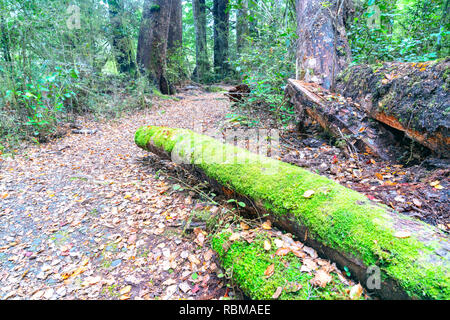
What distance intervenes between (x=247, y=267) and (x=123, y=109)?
888 cm

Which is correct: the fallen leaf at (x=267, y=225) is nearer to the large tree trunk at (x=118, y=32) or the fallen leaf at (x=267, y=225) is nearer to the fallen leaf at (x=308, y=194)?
the fallen leaf at (x=308, y=194)

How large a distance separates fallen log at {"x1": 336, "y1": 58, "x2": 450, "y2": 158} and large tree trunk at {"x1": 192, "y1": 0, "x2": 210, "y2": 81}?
1307cm

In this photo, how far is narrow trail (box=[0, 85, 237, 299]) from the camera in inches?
90.0

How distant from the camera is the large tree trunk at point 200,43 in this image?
15.1 meters

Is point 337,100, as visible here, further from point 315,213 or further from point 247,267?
point 247,267

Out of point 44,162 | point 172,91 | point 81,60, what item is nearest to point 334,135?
point 44,162

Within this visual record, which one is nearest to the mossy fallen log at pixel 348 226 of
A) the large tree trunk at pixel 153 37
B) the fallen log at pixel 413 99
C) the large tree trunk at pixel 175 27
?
the fallen log at pixel 413 99

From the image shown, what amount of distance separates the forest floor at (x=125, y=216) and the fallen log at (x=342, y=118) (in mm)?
273

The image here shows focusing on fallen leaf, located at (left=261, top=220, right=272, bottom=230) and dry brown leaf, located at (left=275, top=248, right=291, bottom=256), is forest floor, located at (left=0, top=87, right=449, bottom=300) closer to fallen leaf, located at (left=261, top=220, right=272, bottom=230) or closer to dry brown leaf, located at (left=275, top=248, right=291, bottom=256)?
dry brown leaf, located at (left=275, top=248, right=291, bottom=256)

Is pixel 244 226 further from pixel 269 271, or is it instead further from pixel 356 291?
pixel 356 291

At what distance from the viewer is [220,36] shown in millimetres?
15977

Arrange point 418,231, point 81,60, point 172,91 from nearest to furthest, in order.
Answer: point 418,231 < point 81,60 < point 172,91

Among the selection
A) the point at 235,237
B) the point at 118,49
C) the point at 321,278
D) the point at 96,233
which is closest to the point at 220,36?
the point at 118,49
